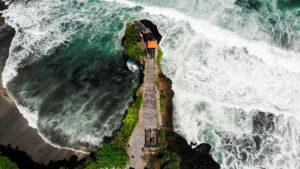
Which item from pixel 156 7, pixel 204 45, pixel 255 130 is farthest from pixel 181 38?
pixel 255 130

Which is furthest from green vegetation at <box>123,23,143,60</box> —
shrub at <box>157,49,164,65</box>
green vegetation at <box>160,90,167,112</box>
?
green vegetation at <box>160,90,167,112</box>

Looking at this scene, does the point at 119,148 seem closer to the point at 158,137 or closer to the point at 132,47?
the point at 158,137

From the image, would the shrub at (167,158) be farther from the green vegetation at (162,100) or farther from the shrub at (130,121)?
the green vegetation at (162,100)

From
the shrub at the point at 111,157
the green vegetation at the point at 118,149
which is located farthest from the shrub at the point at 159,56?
the shrub at the point at 111,157

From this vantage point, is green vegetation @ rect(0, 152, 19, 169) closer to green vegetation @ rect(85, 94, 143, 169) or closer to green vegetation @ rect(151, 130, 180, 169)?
green vegetation @ rect(85, 94, 143, 169)

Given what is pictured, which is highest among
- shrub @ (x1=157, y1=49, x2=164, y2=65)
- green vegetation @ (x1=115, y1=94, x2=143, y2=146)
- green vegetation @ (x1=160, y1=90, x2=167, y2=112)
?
shrub @ (x1=157, y1=49, x2=164, y2=65)

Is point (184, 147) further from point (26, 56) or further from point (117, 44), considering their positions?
point (26, 56)
